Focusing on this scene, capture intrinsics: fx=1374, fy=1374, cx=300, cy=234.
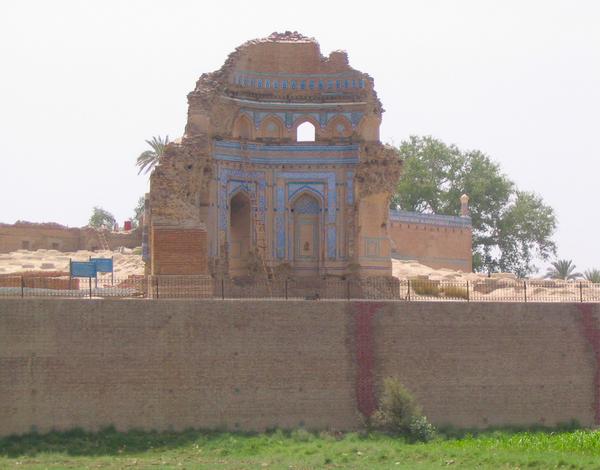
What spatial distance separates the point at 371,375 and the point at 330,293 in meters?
7.04

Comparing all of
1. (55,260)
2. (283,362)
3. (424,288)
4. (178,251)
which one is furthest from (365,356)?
→ (55,260)

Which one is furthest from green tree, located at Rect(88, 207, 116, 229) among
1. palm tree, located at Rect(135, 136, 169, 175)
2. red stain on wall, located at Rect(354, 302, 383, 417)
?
red stain on wall, located at Rect(354, 302, 383, 417)

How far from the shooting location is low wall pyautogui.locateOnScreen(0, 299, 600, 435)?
84.1 ft

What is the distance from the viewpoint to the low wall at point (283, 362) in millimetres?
25641

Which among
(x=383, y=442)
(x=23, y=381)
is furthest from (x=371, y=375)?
(x=23, y=381)

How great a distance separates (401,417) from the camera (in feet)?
87.5

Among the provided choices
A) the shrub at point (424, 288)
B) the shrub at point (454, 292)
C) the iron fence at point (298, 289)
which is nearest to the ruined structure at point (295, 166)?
the iron fence at point (298, 289)

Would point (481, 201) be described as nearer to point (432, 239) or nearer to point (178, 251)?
point (432, 239)

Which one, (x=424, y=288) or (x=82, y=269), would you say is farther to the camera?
(x=424, y=288)

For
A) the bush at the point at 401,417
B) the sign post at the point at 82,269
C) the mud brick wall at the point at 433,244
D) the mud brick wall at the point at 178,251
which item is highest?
the mud brick wall at the point at 433,244

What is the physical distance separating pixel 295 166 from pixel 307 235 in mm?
1911

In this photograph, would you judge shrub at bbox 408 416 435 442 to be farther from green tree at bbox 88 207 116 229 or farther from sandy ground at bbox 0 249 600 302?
green tree at bbox 88 207 116 229

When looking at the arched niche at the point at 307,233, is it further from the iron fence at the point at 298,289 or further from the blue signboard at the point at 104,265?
the blue signboard at the point at 104,265

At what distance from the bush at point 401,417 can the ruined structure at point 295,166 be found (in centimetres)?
A: 1013
